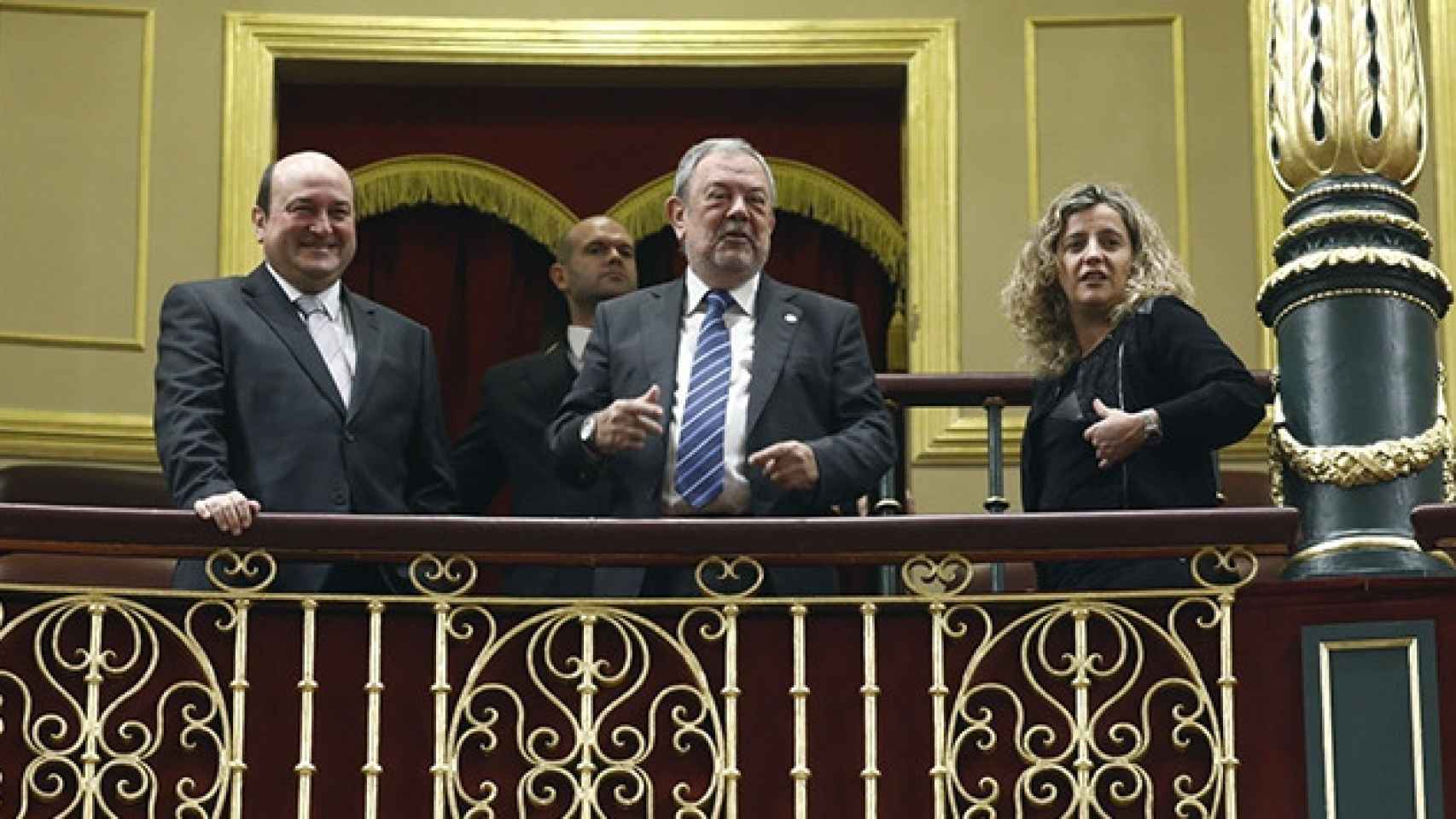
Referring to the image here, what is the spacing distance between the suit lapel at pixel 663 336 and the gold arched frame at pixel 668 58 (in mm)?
3383

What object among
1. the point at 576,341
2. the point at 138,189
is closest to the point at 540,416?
the point at 576,341

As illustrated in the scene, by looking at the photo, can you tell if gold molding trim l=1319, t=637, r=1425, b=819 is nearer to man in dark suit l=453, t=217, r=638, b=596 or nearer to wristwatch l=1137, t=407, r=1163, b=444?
wristwatch l=1137, t=407, r=1163, b=444

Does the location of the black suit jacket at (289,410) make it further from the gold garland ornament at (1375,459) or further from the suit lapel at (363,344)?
the gold garland ornament at (1375,459)

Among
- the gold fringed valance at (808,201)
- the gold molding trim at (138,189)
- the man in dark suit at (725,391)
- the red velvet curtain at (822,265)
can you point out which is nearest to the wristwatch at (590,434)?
the man in dark suit at (725,391)

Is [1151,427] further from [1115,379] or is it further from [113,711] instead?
[113,711]

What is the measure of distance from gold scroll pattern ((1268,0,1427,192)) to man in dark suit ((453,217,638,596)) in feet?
5.32

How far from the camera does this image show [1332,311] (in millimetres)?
5344

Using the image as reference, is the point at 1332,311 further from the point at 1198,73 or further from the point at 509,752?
the point at 1198,73

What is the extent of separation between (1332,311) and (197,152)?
4837 mm

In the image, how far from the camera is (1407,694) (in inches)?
197

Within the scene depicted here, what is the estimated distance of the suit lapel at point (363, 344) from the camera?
572 centimetres

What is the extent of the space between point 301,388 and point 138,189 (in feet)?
12.3

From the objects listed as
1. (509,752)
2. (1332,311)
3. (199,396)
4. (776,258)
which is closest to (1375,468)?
(1332,311)

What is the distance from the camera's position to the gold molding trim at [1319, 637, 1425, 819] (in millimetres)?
4957
